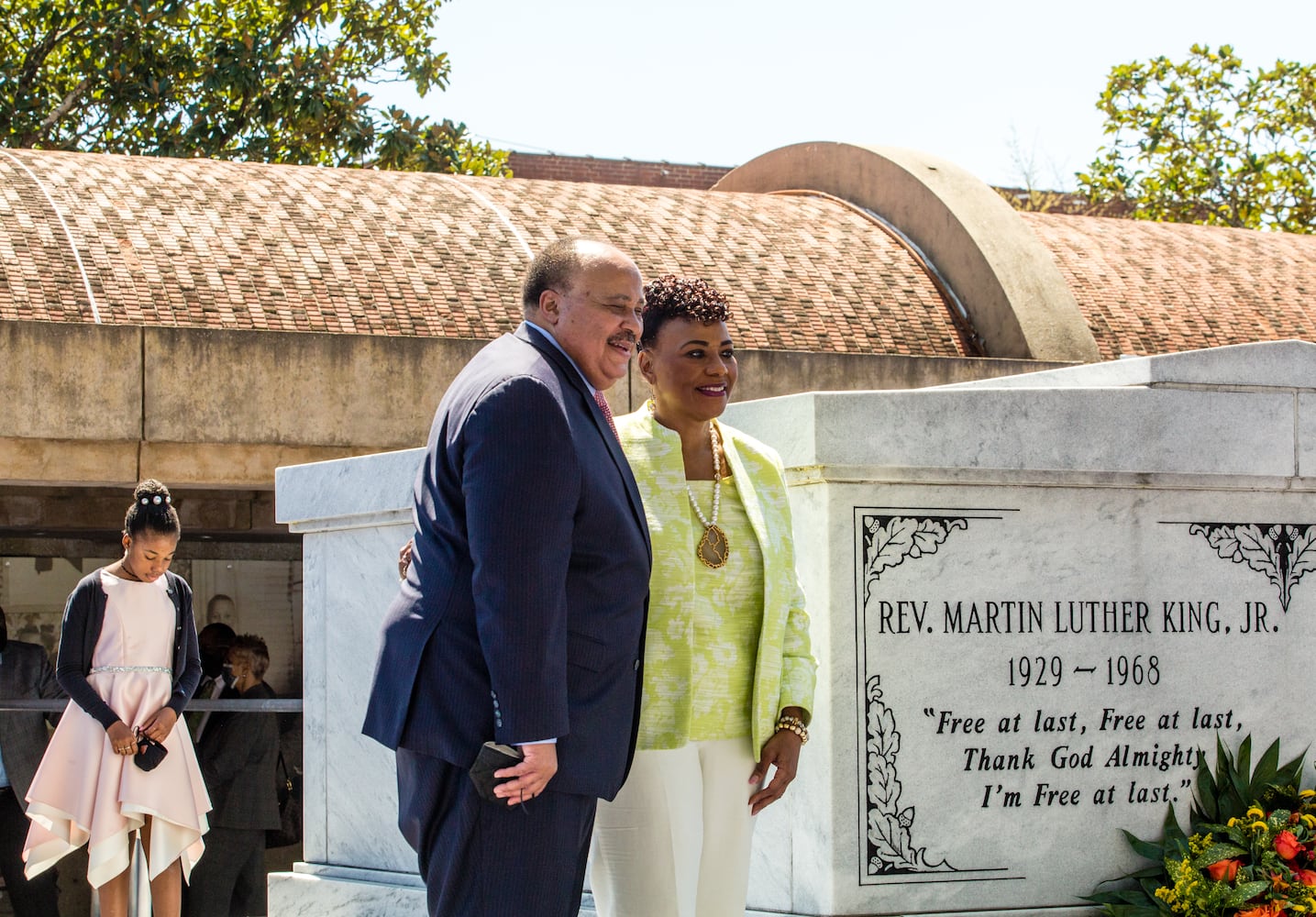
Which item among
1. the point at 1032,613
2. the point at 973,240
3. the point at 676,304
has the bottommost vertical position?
the point at 1032,613

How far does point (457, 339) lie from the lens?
28.1 feet

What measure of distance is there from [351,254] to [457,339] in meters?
1.80

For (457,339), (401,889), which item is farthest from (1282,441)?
(457,339)

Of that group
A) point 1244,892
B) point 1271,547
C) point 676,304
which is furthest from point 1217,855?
point 676,304

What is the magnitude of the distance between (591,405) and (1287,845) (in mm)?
2623

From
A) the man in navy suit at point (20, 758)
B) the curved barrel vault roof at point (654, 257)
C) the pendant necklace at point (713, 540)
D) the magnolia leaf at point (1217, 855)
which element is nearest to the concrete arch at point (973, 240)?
the curved barrel vault roof at point (654, 257)

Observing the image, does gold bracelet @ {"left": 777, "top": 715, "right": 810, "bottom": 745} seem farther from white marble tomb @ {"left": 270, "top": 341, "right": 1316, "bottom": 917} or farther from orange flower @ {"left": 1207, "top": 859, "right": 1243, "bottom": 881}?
orange flower @ {"left": 1207, "top": 859, "right": 1243, "bottom": 881}

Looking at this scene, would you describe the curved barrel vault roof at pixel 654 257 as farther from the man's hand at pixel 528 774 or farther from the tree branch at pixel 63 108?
the tree branch at pixel 63 108

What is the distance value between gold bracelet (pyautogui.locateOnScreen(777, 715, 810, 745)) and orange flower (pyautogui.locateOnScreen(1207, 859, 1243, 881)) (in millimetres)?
1682

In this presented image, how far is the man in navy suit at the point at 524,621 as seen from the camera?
3.03 metres

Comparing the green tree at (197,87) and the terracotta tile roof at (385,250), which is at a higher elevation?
the green tree at (197,87)

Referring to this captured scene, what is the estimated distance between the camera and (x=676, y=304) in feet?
12.6

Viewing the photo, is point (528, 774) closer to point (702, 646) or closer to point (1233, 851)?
point (702, 646)

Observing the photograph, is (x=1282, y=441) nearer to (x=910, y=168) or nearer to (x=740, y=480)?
(x=740, y=480)
